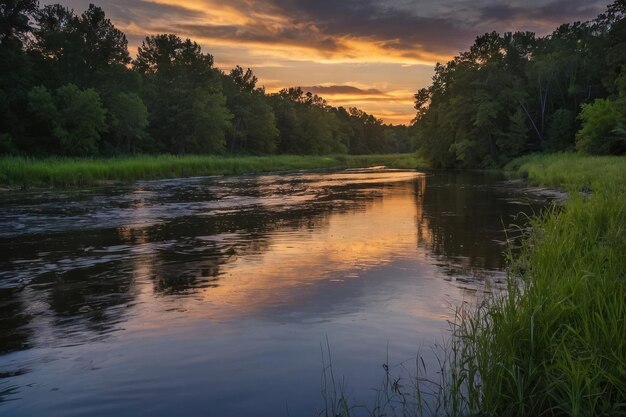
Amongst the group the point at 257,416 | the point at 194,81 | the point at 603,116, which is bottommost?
the point at 257,416

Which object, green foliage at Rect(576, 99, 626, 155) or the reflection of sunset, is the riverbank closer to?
the reflection of sunset

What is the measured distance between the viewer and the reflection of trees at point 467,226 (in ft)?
40.9

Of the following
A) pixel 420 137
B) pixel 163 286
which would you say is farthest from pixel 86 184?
pixel 420 137

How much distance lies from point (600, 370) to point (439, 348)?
9.01 feet

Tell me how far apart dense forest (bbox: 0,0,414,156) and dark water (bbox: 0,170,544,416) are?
39.8 metres

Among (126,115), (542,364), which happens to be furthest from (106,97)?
(542,364)

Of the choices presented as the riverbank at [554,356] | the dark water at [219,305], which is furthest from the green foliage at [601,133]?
the riverbank at [554,356]

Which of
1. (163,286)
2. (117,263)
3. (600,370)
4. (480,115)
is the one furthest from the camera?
(480,115)

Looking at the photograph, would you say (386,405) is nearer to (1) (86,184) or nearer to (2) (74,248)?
(2) (74,248)

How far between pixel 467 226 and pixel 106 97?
6030 cm

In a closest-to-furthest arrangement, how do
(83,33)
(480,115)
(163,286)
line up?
(163,286) → (480,115) → (83,33)

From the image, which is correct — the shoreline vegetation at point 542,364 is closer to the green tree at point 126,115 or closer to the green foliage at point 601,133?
the green foliage at point 601,133

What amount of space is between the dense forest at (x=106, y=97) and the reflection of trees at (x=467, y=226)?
139ft

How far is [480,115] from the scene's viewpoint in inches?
2525
